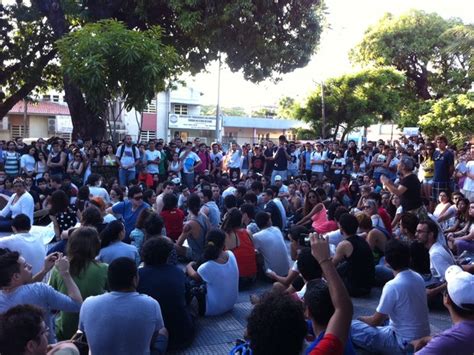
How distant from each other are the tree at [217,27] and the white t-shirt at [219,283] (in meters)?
11.1

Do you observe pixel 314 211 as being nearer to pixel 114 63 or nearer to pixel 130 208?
pixel 130 208

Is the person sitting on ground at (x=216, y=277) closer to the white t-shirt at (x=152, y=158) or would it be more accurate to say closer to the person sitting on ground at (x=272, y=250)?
the person sitting on ground at (x=272, y=250)

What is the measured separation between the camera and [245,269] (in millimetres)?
6602

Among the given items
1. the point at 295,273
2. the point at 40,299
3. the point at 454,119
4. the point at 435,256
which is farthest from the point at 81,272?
the point at 454,119

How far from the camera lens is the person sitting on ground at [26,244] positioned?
5184mm

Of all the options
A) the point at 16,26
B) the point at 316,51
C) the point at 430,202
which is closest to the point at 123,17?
the point at 16,26

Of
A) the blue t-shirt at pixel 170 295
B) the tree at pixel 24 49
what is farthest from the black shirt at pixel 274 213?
the tree at pixel 24 49

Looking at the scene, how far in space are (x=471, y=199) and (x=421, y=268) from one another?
4.63m

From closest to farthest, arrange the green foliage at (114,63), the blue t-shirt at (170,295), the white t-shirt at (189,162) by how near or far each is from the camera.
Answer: the blue t-shirt at (170,295), the green foliage at (114,63), the white t-shirt at (189,162)

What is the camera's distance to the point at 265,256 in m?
6.85

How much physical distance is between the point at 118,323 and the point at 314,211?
6327 millimetres

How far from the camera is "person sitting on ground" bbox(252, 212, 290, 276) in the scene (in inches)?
266

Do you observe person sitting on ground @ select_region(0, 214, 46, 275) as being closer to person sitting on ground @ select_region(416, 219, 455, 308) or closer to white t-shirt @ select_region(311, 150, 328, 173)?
person sitting on ground @ select_region(416, 219, 455, 308)

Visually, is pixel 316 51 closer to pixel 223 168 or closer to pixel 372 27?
pixel 223 168
